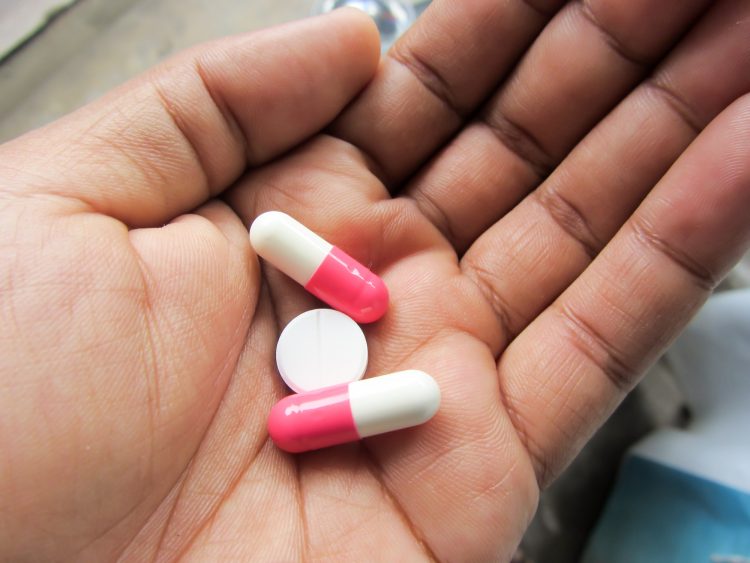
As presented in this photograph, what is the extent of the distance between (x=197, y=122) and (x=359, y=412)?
67 centimetres

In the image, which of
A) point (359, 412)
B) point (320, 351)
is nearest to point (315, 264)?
point (320, 351)

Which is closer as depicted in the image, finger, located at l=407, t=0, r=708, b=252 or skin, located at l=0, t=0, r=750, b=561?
skin, located at l=0, t=0, r=750, b=561

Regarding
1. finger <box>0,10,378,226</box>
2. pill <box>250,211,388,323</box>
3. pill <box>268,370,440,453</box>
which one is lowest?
pill <box>268,370,440,453</box>

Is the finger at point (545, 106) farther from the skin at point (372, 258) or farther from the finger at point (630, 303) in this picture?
the finger at point (630, 303)

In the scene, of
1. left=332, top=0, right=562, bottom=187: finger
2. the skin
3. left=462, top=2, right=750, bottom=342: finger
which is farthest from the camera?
left=332, top=0, right=562, bottom=187: finger

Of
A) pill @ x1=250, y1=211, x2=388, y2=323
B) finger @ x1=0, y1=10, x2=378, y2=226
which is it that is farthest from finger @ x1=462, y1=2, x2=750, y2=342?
finger @ x1=0, y1=10, x2=378, y2=226

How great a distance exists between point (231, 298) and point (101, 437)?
1.15 ft

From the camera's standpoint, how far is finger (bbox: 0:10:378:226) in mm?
1198

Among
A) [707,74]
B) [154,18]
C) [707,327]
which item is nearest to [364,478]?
[707,74]

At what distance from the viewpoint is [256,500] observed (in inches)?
45.4

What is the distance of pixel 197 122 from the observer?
1.29 metres

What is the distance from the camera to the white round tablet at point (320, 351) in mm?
1280

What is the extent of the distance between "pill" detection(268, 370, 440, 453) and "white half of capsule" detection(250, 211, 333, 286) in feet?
0.88

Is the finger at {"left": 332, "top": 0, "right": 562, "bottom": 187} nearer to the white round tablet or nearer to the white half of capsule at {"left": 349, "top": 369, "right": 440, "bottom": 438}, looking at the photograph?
the white round tablet
